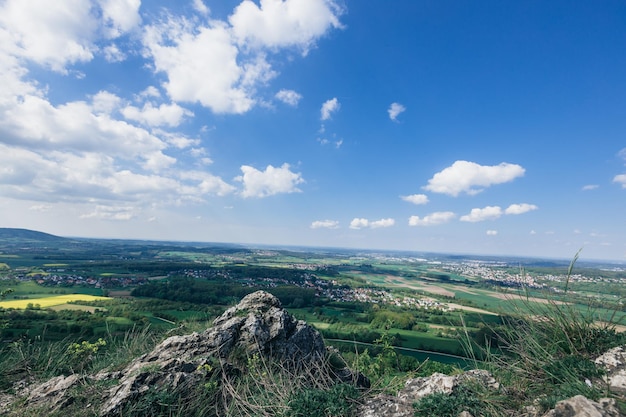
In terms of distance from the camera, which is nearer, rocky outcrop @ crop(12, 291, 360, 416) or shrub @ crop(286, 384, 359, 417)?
shrub @ crop(286, 384, 359, 417)

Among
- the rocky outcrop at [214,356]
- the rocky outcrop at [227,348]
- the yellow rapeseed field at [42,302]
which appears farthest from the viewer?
the yellow rapeseed field at [42,302]

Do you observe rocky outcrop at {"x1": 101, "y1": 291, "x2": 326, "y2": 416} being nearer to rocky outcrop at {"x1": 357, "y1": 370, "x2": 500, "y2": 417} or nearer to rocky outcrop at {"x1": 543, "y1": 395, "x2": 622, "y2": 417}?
rocky outcrop at {"x1": 357, "y1": 370, "x2": 500, "y2": 417}

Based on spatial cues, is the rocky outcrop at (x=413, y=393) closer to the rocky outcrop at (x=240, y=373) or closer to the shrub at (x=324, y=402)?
the rocky outcrop at (x=240, y=373)

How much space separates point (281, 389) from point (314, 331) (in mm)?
3572

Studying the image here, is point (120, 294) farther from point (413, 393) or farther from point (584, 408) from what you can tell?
point (584, 408)

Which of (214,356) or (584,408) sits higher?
(584,408)

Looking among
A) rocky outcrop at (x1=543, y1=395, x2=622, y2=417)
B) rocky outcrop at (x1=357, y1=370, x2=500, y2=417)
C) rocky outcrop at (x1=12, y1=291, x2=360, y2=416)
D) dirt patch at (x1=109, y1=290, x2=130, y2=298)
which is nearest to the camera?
rocky outcrop at (x1=543, y1=395, x2=622, y2=417)

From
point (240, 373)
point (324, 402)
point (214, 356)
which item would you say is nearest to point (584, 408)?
point (324, 402)

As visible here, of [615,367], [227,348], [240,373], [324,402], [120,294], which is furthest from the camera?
[120,294]

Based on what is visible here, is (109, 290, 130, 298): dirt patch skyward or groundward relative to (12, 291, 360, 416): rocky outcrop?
groundward

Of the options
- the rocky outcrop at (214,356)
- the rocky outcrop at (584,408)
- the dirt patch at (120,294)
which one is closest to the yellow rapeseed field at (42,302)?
the dirt patch at (120,294)

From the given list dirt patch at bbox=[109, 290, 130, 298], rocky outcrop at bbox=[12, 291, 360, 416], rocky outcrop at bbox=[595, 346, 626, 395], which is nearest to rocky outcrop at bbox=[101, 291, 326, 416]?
rocky outcrop at bbox=[12, 291, 360, 416]

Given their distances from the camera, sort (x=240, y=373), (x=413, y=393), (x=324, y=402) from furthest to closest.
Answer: (x=240, y=373) → (x=413, y=393) → (x=324, y=402)

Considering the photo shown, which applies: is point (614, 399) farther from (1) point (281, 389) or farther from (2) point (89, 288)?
(2) point (89, 288)
